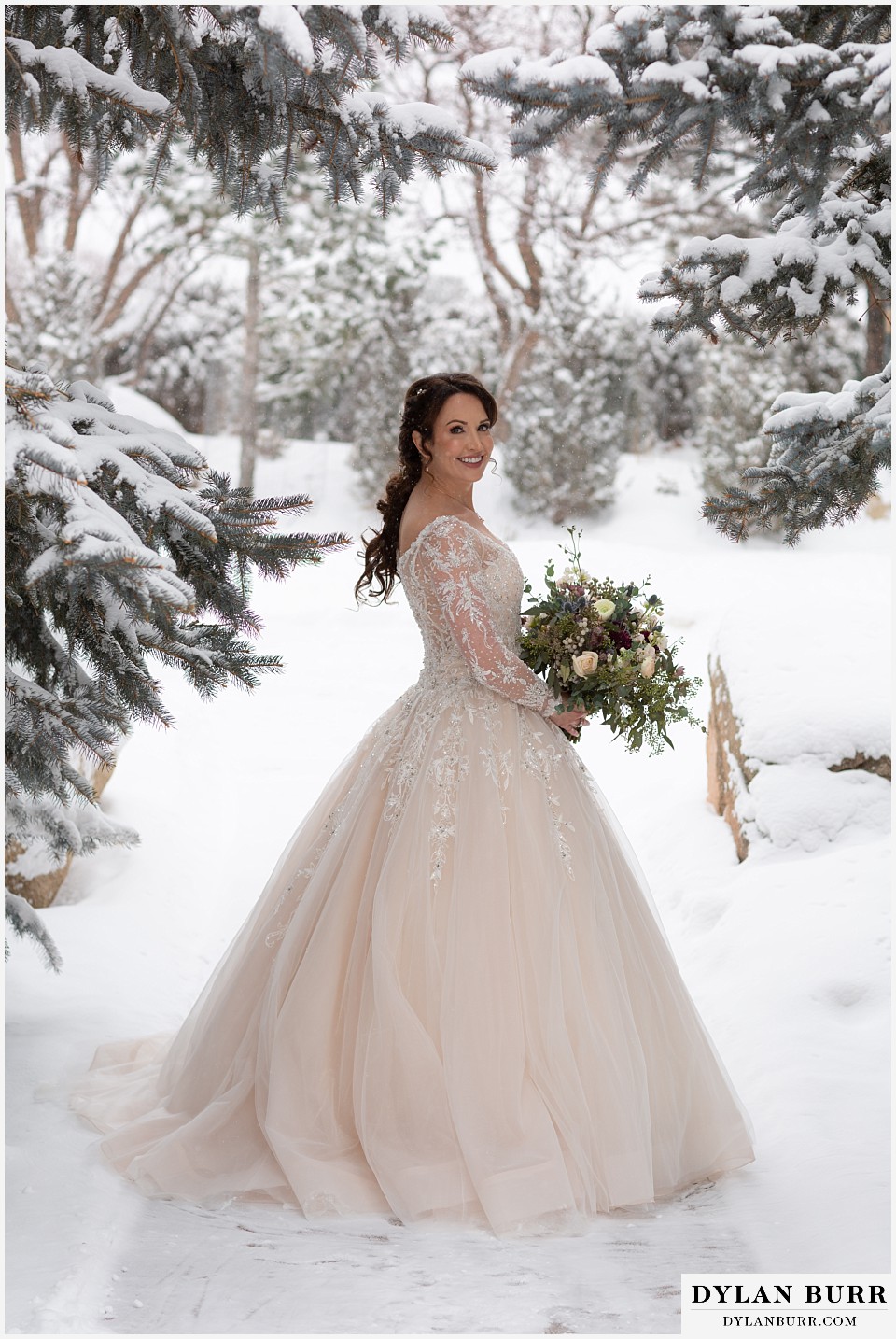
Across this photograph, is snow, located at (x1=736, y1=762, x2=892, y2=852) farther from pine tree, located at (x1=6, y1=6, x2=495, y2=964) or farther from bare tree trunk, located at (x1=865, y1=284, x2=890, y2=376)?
pine tree, located at (x1=6, y1=6, x2=495, y2=964)

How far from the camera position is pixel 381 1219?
96.3 inches

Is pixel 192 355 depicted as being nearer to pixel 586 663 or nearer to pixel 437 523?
pixel 437 523

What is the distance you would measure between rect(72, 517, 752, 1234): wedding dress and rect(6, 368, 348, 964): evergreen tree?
538 millimetres

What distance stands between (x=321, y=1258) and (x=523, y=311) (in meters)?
11.8

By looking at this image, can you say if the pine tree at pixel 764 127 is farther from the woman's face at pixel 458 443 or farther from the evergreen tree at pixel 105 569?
the evergreen tree at pixel 105 569

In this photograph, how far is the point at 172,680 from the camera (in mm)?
8438

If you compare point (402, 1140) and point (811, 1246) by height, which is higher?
point (402, 1140)

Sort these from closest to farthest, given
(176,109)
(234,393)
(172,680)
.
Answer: (176,109) → (172,680) → (234,393)

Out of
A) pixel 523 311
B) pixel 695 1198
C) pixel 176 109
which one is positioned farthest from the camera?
pixel 523 311

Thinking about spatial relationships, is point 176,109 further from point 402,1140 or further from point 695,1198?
point 695,1198

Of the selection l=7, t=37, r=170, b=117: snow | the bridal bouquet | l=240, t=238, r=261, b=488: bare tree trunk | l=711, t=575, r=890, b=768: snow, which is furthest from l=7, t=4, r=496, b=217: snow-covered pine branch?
l=240, t=238, r=261, b=488: bare tree trunk

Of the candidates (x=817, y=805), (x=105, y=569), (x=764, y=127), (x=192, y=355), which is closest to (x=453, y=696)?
(x=105, y=569)

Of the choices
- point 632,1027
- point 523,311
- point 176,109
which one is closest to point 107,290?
point 523,311

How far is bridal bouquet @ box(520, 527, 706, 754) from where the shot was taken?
2.78m
